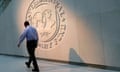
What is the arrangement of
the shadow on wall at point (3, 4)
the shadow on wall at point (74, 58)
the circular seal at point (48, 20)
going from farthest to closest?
the shadow on wall at point (3, 4)
the circular seal at point (48, 20)
the shadow on wall at point (74, 58)

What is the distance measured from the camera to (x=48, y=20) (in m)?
11.0

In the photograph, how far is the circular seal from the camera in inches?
410

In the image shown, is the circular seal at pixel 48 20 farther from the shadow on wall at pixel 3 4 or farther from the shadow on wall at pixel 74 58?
the shadow on wall at pixel 3 4

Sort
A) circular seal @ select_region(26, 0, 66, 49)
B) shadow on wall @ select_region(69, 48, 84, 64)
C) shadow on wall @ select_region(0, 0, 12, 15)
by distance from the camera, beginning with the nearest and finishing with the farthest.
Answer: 1. shadow on wall @ select_region(69, 48, 84, 64)
2. circular seal @ select_region(26, 0, 66, 49)
3. shadow on wall @ select_region(0, 0, 12, 15)

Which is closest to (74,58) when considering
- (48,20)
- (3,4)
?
(48,20)

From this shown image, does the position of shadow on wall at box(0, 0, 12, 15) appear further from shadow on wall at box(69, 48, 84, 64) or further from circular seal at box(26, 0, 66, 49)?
shadow on wall at box(69, 48, 84, 64)

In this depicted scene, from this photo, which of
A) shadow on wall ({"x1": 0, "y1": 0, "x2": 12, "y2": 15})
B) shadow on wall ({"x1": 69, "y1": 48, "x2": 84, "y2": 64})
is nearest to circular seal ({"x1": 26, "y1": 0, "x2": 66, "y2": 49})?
shadow on wall ({"x1": 69, "y1": 48, "x2": 84, "y2": 64})

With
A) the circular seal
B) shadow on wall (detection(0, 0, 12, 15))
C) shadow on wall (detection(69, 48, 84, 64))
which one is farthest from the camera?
shadow on wall (detection(0, 0, 12, 15))

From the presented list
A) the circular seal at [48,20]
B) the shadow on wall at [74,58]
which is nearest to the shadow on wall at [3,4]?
the circular seal at [48,20]

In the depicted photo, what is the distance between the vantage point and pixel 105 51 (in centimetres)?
877

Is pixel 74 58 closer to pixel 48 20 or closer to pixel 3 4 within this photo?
pixel 48 20

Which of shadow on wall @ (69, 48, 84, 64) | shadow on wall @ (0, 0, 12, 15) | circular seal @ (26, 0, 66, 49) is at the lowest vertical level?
shadow on wall @ (69, 48, 84, 64)

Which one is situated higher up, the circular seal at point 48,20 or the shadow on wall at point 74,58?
the circular seal at point 48,20

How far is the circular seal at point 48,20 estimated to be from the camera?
10406 millimetres
